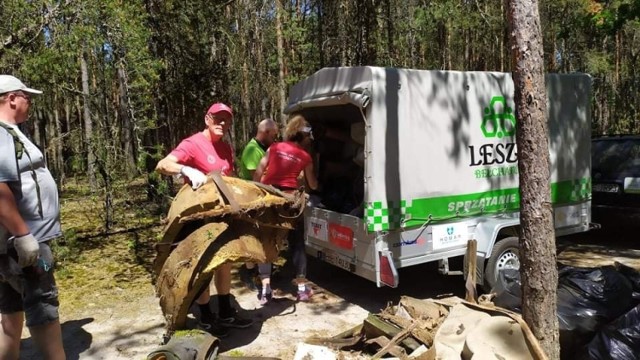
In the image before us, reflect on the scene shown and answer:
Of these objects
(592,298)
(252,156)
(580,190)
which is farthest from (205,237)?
(580,190)

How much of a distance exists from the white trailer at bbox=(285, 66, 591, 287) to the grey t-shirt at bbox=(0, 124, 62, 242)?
2.66m

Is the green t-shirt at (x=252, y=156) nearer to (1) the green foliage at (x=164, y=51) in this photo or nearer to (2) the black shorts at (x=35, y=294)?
(1) the green foliage at (x=164, y=51)

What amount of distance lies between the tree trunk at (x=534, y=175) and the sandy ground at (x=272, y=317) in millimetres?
2153

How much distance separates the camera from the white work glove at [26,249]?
321 centimetres

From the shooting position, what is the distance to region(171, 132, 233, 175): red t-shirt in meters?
4.36

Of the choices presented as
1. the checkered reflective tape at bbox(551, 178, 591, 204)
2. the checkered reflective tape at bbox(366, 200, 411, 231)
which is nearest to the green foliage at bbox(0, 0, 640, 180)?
the checkered reflective tape at bbox(551, 178, 591, 204)

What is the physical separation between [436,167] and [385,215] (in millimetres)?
817

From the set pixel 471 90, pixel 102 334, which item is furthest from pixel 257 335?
pixel 471 90

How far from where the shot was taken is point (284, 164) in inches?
211

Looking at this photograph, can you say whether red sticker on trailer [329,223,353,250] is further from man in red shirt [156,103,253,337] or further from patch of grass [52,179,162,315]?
patch of grass [52,179,162,315]

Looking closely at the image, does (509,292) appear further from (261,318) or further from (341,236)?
(261,318)

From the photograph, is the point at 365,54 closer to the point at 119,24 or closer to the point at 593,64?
the point at 119,24

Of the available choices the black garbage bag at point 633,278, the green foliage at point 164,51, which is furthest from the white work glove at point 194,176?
the green foliage at point 164,51

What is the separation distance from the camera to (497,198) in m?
5.64
